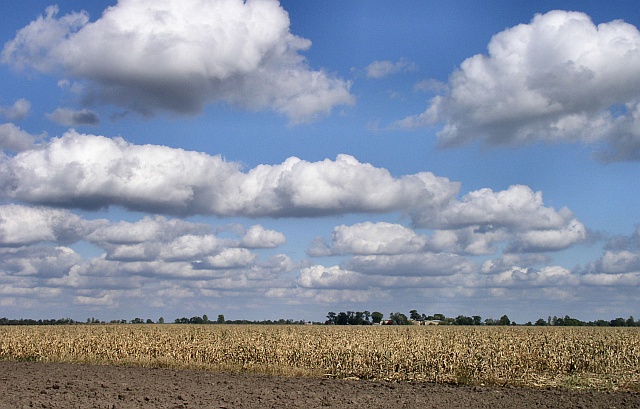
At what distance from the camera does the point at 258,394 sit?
64.5ft

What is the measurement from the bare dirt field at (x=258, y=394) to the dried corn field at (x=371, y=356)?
231cm

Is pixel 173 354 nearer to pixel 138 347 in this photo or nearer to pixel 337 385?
pixel 138 347

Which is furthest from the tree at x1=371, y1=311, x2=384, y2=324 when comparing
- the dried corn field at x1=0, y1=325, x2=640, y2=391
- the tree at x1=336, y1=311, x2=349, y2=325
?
the dried corn field at x1=0, y1=325, x2=640, y2=391

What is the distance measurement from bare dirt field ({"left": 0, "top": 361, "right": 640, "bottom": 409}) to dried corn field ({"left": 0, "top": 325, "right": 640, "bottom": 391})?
91.1 inches

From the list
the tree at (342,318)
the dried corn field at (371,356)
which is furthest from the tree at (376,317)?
the dried corn field at (371,356)

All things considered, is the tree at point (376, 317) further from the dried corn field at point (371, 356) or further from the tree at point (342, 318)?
the dried corn field at point (371, 356)

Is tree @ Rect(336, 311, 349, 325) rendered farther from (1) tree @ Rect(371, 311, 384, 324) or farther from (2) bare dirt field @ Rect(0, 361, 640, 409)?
(2) bare dirt field @ Rect(0, 361, 640, 409)

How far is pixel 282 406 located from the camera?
17.8 meters

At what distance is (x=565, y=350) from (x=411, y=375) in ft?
28.0

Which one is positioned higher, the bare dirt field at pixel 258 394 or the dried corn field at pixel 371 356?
the dried corn field at pixel 371 356

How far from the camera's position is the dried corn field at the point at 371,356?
24.2 metres

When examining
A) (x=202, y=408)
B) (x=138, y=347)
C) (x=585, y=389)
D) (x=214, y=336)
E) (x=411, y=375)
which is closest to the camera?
(x=202, y=408)

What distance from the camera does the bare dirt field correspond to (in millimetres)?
18062

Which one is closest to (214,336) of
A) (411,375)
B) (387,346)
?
(387,346)
